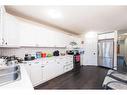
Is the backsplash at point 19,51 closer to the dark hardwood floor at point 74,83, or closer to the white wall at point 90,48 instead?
the dark hardwood floor at point 74,83

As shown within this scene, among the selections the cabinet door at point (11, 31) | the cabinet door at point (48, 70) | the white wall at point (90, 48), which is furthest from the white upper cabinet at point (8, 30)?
the white wall at point (90, 48)

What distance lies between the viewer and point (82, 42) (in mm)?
6664

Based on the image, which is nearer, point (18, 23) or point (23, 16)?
point (18, 23)

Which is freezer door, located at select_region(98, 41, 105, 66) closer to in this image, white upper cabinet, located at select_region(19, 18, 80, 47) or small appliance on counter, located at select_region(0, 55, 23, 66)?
white upper cabinet, located at select_region(19, 18, 80, 47)

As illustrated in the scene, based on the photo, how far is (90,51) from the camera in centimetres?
655

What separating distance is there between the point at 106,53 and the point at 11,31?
5.14 m

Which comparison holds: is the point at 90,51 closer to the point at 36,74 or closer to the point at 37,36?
the point at 37,36

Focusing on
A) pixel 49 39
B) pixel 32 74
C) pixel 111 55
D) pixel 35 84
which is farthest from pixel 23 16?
pixel 111 55

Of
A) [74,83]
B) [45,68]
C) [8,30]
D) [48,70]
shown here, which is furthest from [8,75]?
[74,83]

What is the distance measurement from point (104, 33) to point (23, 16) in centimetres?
478

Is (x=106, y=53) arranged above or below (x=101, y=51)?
below

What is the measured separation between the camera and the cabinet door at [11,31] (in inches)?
91.7

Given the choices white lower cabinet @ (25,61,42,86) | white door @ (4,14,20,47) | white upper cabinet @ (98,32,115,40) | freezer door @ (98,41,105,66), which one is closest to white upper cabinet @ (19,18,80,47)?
white door @ (4,14,20,47)
